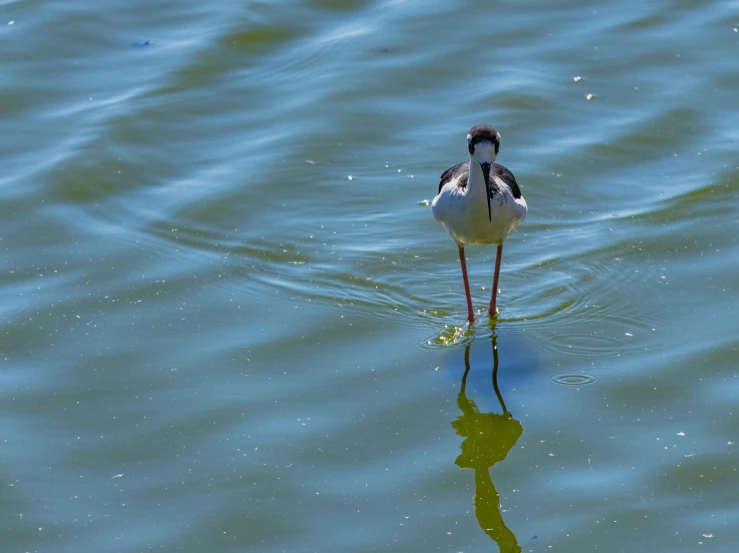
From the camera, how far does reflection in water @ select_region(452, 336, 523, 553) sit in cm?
619

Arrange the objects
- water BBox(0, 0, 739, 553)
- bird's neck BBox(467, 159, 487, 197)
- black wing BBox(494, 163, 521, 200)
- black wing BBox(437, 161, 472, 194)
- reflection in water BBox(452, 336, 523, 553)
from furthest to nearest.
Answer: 1. black wing BBox(494, 163, 521, 200)
2. black wing BBox(437, 161, 472, 194)
3. bird's neck BBox(467, 159, 487, 197)
4. water BBox(0, 0, 739, 553)
5. reflection in water BBox(452, 336, 523, 553)

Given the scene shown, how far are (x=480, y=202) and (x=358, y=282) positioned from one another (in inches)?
47.3

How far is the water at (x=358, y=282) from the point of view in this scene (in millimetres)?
6430

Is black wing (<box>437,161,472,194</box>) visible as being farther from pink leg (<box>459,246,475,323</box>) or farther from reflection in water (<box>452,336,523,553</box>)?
reflection in water (<box>452,336,523,553</box>)

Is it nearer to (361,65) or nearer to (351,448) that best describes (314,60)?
(361,65)

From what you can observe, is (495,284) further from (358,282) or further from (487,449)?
(487,449)

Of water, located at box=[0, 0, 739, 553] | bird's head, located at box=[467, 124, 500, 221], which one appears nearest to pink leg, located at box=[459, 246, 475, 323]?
water, located at box=[0, 0, 739, 553]

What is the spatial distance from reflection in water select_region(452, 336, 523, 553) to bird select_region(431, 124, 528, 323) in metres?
0.97

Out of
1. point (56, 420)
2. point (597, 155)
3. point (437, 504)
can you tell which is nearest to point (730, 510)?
point (437, 504)

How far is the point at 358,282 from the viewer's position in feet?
28.4

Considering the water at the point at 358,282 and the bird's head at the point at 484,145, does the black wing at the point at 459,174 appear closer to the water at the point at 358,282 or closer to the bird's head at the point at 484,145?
the bird's head at the point at 484,145

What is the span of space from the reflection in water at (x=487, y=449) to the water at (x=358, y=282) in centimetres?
2

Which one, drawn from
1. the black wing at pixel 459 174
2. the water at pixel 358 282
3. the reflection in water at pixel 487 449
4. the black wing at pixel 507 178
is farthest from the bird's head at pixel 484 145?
the reflection in water at pixel 487 449

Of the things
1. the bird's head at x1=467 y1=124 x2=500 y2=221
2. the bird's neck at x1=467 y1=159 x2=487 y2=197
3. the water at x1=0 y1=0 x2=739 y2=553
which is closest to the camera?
the water at x1=0 y1=0 x2=739 y2=553
